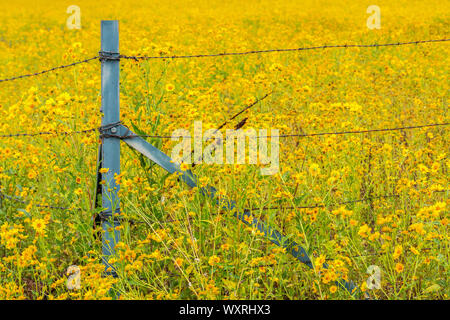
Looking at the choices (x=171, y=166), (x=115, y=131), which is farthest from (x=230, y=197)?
(x=115, y=131)

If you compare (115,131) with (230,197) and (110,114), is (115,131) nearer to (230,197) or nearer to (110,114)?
(110,114)

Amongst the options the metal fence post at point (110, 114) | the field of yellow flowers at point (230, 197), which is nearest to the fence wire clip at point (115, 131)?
the metal fence post at point (110, 114)

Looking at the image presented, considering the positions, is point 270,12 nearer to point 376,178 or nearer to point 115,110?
point 376,178

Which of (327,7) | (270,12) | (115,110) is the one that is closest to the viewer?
(115,110)

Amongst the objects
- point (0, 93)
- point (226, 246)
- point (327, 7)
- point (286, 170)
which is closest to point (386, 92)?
point (286, 170)

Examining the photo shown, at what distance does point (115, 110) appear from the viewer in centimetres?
276

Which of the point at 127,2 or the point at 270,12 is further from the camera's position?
the point at 127,2

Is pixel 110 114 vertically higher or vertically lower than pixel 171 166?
higher

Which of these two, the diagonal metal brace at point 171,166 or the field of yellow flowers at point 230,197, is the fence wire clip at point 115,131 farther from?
the field of yellow flowers at point 230,197

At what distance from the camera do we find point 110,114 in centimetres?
275

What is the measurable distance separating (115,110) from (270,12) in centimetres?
1452

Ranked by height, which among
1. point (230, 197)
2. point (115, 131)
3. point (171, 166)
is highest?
point (115, 131)

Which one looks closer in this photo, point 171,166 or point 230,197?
point 171,166

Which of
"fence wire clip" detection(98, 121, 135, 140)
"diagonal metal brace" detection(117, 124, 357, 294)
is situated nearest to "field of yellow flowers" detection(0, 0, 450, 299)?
"diagonal metal brace" detection(117, 124, 357, 294)
